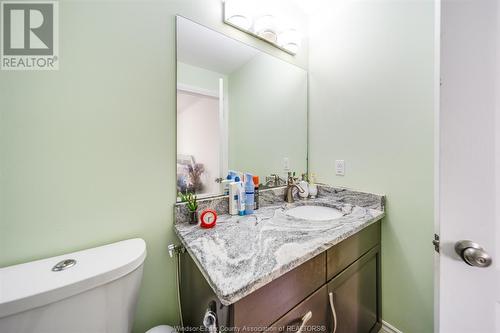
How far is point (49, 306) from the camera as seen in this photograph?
0.55m

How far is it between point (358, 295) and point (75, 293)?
1.20m

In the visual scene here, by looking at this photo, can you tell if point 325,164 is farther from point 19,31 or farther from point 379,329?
point 19,31

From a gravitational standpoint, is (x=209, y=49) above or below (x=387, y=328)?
above

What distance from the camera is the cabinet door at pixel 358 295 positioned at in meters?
0.85

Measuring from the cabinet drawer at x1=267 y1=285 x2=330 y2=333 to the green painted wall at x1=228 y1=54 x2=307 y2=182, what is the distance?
0.77 m

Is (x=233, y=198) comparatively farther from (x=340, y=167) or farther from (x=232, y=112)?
(x=340, y=167)

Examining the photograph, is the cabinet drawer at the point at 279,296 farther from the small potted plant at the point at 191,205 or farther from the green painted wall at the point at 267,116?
the green painted wall at the point at 267,116

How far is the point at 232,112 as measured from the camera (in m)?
1.21

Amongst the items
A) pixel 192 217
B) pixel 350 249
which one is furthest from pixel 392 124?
pixel 192 217

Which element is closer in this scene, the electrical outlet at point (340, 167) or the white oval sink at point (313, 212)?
the white oval sink at point (313, 212)

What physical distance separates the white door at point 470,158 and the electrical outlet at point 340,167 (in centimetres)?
87

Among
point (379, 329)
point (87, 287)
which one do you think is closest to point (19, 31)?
point (87, 287)

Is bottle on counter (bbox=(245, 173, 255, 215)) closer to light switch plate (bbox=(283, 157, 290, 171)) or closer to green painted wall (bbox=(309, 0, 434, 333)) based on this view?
light switch plate (bbox=(283, 157, 290, 171))

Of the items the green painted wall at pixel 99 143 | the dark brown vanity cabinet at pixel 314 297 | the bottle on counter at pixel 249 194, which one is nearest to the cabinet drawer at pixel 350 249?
the dark brown vanity cabinet at pixel 314 297
